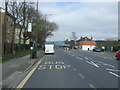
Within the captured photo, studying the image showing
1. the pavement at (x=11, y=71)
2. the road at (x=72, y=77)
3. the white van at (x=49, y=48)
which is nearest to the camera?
the road at (x=72, y=77)

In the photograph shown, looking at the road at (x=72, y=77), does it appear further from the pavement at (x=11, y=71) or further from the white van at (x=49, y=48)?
the white van at (x=49, y=48)

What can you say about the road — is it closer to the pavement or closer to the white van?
the pavement

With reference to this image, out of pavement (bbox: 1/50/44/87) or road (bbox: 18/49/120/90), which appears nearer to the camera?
road (bbox: 18/49/120/90)

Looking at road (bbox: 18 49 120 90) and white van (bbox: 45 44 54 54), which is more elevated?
white van (bbox: 45 44 54 54)

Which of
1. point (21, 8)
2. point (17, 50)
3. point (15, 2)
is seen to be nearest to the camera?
point (15, 2)

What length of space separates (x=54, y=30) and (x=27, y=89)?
91.3 m

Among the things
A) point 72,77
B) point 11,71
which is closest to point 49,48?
point 11,71

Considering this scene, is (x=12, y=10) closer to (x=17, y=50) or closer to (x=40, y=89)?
(x=17, y=50)

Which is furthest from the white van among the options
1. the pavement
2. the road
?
the road

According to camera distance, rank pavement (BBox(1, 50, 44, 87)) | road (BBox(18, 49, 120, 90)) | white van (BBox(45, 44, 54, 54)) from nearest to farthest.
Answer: road (BBox(18, 49, 120, 90))
pavement (BBox(1, 50, 44, 87))
white van (BBox(45, 44, 54, 54))

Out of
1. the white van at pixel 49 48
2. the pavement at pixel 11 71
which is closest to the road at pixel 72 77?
the pavement at pixel 11 71

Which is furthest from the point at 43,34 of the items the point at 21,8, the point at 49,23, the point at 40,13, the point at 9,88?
the point at 9,88

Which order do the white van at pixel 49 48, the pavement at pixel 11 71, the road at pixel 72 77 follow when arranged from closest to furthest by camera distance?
the road at pixel 72 77
the pavement at pixel 11 71
the white van at pixel 49 48

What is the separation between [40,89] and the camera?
8805 mm
